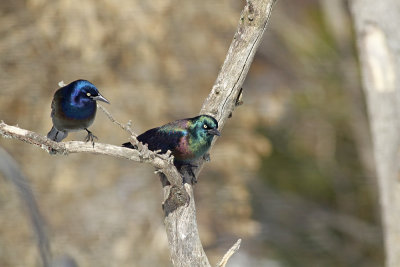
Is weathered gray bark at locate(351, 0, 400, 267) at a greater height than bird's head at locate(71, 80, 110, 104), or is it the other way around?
weathered gray bark at locate(351, 0, 400, 267)

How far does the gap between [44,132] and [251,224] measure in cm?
163

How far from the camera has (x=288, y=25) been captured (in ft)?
18.7

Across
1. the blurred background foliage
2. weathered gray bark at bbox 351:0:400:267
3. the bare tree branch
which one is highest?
the blurred background foliage

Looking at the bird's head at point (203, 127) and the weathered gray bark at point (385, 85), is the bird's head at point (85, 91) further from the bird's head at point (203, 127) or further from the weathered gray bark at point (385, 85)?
the weathered gray bark at point (385, 85)

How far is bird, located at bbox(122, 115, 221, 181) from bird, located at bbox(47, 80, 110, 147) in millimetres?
171

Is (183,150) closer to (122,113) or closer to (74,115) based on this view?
(74,115)

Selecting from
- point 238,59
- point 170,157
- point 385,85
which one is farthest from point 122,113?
point 170,157

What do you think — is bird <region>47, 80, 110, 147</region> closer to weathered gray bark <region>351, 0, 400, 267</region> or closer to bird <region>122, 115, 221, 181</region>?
bird <region>122, 115, 221, 181</region>

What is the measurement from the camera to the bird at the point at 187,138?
2.07m

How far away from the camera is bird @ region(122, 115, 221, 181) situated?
207 centimetres

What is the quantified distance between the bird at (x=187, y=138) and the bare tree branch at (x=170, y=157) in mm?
88

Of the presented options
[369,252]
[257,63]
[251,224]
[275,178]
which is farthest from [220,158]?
[369,252]

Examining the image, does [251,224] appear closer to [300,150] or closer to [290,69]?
[300,150]

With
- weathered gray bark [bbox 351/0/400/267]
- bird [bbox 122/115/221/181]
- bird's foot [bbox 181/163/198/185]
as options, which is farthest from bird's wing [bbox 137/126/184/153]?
weathered gray bark [bbox 351/0/400/267]
